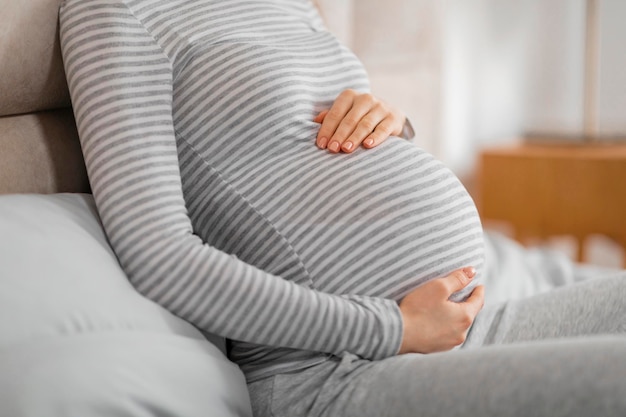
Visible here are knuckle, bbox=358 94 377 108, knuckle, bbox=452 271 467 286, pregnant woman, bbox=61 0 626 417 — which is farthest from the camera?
knuckle, bbox=358 94 377 108

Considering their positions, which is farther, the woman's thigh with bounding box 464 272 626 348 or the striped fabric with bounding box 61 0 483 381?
the woman's thigh with bounding box 464 272 626 348

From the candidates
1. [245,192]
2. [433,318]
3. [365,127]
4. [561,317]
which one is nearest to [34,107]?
[245,192]

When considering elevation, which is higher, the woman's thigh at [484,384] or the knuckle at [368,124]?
the knuckle at [368,124]

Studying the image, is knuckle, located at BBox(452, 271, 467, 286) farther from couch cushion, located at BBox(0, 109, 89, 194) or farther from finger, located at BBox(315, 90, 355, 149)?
couch cushion, located at BBox(0, 109, 89, 194)

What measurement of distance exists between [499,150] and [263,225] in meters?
1.89

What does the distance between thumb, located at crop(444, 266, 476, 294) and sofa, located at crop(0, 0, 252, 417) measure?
247mm

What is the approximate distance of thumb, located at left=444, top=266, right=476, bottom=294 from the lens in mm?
905

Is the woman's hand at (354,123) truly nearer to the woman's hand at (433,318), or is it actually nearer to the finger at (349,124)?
the finger at (349,124)

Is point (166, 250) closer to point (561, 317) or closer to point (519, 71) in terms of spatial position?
point (561, 317)

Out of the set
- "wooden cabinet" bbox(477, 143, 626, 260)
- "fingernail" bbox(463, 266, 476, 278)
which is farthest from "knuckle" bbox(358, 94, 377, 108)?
"wooden cabinet" bbox(477, 143, 626, 260)

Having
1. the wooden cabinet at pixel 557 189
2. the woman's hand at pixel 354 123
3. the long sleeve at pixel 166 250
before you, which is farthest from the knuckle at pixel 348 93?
the wooden cabinet at pixel 557 189

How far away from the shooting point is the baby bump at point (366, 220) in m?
0.90

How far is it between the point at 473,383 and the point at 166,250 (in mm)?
323

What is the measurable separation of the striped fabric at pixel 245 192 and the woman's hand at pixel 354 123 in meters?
0.01
